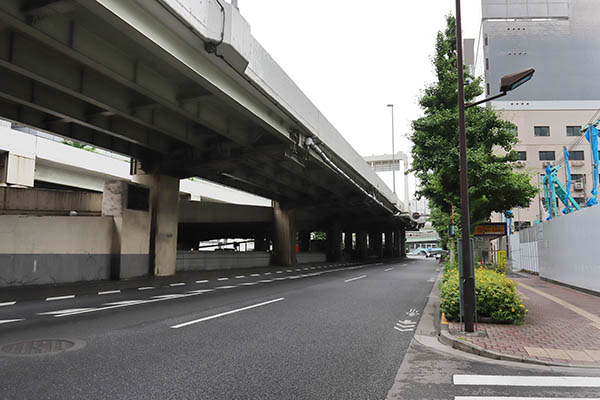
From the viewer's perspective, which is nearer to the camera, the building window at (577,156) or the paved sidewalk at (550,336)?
the paved sidewalk at (550,336)

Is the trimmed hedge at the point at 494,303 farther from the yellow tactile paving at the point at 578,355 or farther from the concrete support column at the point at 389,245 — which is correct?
the concrete support column at the point at 389,245

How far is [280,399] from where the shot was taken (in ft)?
14.9

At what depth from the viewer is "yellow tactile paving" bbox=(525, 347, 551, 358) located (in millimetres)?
6383

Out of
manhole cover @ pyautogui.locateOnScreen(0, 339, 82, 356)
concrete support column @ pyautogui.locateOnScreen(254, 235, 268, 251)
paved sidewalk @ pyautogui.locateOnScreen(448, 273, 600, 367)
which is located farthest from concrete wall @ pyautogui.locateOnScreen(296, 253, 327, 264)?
manhole cover @ pyautogui.locateOnScreen(0, 339, 82, 356)

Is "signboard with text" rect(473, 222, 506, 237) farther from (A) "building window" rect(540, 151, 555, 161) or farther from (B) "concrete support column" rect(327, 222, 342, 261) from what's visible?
(A) "building window" rect(540, 151, 555, 161)

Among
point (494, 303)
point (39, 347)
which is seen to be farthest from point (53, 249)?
point (494, 303)

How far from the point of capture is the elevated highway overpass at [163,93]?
1001cm

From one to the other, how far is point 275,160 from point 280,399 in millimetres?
17813

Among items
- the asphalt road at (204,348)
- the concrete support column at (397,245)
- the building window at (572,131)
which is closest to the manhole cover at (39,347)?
the asphalt road at (204,348)

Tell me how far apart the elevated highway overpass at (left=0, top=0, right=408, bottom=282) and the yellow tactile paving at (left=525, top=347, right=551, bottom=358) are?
9.60 metres

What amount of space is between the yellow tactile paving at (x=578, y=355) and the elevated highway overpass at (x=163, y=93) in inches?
394

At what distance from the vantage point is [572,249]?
16.6 meters

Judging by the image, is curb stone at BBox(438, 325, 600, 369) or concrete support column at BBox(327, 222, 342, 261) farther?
concrete support column at BBox(327, 222, 342, 261)

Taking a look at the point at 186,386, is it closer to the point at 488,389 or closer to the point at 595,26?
the point at 488,389
